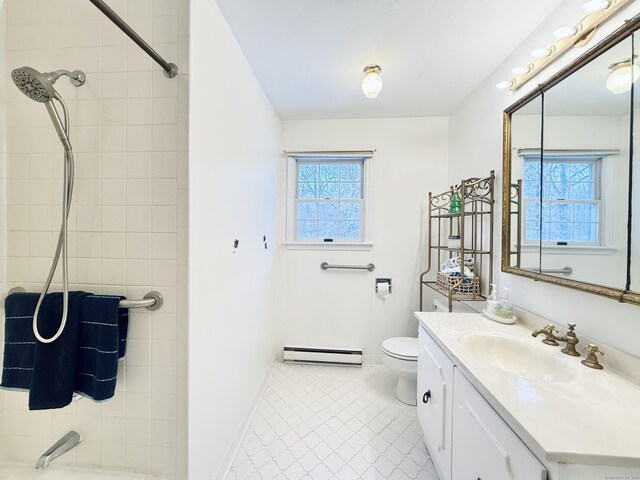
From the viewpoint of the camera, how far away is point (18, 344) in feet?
3.46

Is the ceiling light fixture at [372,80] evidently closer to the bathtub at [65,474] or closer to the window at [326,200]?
the window at [326,200]

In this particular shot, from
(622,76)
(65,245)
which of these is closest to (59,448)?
(65,245)

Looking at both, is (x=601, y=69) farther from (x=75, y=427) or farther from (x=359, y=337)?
(x=75, y=427)

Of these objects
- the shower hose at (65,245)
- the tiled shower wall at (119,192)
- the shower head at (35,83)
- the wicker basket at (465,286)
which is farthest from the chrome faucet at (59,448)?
the wicker basket at (465,286)

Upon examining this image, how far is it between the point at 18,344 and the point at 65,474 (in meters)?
0.57

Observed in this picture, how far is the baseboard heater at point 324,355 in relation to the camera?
256 cm

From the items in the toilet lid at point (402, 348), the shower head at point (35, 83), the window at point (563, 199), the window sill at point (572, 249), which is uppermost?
the shower head at point (35, 83)

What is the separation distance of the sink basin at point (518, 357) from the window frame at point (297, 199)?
142cm

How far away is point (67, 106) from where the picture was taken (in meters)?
1.11

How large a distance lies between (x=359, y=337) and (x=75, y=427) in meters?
2.07

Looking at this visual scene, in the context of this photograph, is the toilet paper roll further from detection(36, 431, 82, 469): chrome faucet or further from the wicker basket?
detection(36, 431, 82, 469): chrome faucet

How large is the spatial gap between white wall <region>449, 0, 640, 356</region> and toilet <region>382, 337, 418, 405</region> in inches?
31.5

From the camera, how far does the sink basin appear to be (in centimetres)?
110

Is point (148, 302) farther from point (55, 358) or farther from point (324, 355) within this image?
point (324, 355)
